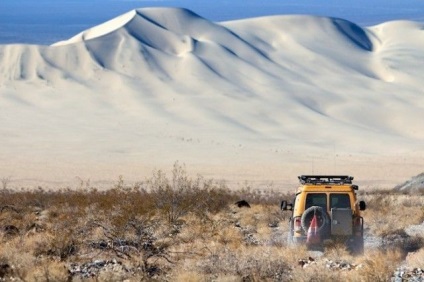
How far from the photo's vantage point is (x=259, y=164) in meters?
46.1

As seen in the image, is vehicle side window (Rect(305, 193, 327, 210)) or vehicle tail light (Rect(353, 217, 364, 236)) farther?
vehicle side window (Rect(305, 193, 327, 210))

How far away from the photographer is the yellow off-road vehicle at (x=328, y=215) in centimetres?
1583

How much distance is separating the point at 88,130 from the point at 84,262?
41625 millimetres

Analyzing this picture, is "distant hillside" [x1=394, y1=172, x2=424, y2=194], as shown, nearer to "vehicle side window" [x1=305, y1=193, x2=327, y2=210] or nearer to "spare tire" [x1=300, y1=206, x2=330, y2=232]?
"vehicle side window" [x1=305, y1=193, x2=327, y2=210]

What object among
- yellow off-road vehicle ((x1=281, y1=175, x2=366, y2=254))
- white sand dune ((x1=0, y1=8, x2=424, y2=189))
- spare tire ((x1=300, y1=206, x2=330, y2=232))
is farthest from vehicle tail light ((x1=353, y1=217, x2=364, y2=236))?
white sand dune ((x1=0, y1=8, x2=424, y2=189))

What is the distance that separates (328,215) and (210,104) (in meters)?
47.7

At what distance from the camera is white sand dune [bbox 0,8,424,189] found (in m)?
46.1

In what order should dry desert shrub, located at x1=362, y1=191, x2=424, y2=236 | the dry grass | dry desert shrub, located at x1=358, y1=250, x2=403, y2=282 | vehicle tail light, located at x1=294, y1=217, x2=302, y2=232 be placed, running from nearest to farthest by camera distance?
dry desert shrub, located at x1=358, y1=250, x2=403, y2=282, the dry grass, vehicle tail light, located at x1=294, y1=217, x2=302, y2=232, dry desert shrub, located at x1=362, y1=191, x2=424, y2=236

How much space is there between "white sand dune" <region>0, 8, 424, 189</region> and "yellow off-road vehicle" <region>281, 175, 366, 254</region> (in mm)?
21939

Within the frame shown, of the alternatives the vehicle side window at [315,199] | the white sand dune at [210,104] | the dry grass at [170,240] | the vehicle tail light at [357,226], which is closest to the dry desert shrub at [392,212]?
the dry grass at [170,240]

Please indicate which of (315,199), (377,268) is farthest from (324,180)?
(377,268)

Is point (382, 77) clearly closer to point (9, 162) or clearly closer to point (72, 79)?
point (72, 79)

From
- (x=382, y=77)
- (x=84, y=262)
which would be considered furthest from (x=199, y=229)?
(x=382, y=77)

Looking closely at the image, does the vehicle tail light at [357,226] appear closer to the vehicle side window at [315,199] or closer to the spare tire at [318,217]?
the spare tire at [318,217]
